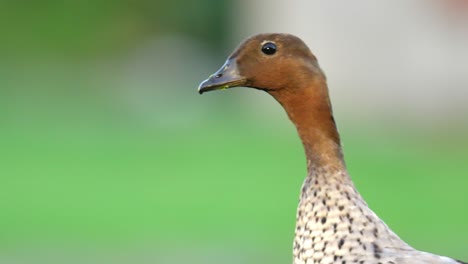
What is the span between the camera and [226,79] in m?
5.70

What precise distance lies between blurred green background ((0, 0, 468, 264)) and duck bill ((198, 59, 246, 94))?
5916 mm

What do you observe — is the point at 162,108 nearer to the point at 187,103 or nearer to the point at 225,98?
the point at 187,103

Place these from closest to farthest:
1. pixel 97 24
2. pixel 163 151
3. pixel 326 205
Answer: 1. pixel 326 205
2. pixel 163 151
3. pixel 97 24

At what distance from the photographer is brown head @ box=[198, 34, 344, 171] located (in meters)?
5.68

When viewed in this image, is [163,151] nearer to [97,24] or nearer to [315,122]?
[97,24]

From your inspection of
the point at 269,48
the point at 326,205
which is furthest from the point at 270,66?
the point at 326,205

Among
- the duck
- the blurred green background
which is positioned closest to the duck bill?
the duck

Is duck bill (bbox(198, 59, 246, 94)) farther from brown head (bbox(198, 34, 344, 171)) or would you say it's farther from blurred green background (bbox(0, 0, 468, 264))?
blurred green background (bbox(0, 0, 468, 264))

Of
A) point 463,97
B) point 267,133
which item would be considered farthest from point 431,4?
point 267,133

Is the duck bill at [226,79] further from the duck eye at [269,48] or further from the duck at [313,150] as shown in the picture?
the duck eye at [269,48]

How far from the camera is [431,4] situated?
2745 centimetres

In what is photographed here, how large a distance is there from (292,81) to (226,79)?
0.21 metres

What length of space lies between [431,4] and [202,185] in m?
11.3

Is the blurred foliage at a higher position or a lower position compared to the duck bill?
higher
